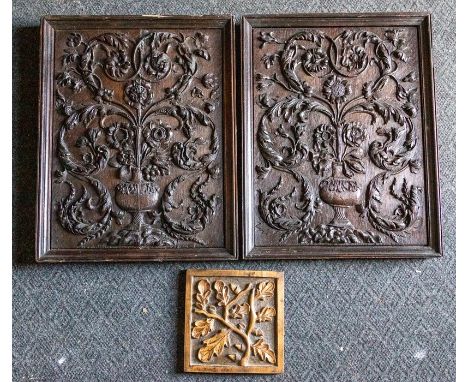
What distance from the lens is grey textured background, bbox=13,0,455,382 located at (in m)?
1.24

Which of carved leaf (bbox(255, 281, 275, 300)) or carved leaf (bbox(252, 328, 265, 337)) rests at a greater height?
carved leaf (bbox(255, 281, 275, 300))

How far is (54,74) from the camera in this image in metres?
1.27

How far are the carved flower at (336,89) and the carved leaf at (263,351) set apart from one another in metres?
A: 0.66

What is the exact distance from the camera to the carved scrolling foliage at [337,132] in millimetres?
1244

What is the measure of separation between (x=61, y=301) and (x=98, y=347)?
0.15m

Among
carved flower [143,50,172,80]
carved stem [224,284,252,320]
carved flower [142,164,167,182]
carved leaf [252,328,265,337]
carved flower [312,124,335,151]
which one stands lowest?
carved leaf [252,328,265,337]

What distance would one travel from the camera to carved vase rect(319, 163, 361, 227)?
4.08 ft

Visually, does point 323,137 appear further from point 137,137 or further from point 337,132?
point 137,137

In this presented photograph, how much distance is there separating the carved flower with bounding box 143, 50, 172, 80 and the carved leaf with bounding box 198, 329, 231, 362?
0.69m

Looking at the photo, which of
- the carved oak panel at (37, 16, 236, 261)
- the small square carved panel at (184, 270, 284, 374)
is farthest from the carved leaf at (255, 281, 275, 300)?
the carved oak panel at (37, 16, 236, 261)

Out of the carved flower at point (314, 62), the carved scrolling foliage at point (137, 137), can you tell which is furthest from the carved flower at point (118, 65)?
the carved flower at point (314, 62)

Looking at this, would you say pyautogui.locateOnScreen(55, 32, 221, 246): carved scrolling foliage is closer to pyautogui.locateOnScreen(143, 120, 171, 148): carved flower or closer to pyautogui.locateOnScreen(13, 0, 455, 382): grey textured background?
pyautogui.locateOnScreen(143, 120, 171, 148): carved flower

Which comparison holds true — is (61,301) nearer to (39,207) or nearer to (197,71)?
(39,207)

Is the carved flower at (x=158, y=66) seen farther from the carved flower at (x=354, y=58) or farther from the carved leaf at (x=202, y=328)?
the carved leaf at (x=202, y=328)
